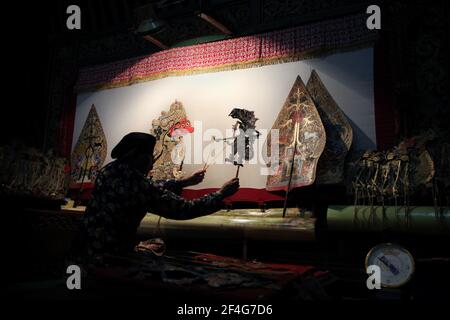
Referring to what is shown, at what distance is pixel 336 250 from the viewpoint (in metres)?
4.00

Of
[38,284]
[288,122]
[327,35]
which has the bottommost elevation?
[38,284]

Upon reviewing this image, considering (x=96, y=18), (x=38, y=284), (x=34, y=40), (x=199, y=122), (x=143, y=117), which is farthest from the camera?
(x=34, y=40)

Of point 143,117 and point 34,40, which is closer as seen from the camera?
point 143,117

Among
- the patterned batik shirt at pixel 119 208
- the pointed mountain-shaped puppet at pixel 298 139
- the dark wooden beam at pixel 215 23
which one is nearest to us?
the patterned batik shirt at pixel 119 208

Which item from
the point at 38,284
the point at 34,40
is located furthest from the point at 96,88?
the point at 38,284

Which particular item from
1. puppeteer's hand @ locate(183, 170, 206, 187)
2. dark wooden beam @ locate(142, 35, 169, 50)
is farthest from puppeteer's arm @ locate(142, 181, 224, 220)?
dark wooden beam @ locate(142, 35, 169, 50)

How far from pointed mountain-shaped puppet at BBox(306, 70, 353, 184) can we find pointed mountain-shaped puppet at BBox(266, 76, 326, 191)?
9 cm

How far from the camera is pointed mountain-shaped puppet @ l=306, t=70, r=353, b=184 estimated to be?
3.91m

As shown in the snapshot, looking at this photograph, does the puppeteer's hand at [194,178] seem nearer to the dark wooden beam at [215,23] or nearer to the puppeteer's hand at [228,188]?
the puppeteer's hand at [228,188]

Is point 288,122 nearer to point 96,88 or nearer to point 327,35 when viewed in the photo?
point 327,35

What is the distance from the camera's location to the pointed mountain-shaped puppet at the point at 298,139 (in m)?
A: 3.95

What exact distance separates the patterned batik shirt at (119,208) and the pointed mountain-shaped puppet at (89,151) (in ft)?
8.67

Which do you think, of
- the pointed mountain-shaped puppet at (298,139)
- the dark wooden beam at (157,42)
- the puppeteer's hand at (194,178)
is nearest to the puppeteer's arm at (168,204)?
the puppeteer's hand at (194,178)
